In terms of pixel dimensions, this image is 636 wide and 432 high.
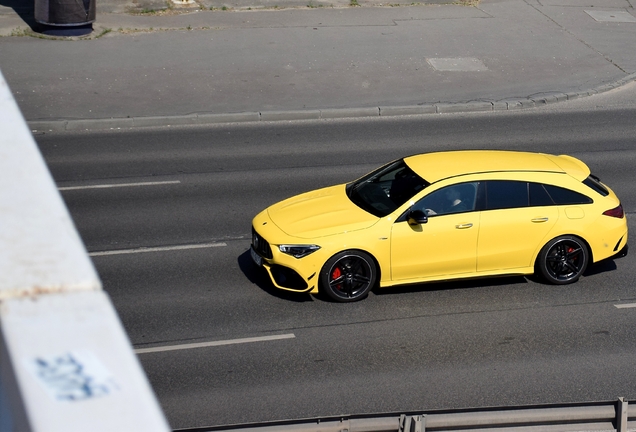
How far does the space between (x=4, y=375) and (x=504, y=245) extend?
8.33m

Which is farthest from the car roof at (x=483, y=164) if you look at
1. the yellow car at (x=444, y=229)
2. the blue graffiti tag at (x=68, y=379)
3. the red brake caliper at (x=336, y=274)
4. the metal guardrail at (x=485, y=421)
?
the blue graffiti tag at (x=68, y=379)

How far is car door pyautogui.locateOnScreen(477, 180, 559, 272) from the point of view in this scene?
997cm

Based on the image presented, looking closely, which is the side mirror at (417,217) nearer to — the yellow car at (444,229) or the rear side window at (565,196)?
the yellow car at (444,229)

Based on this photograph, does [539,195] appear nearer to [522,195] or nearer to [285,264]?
[522,195]

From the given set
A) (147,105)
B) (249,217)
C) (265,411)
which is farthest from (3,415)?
(147,105)

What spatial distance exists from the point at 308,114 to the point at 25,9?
12172mm

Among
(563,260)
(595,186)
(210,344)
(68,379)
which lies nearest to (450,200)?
(563,260)

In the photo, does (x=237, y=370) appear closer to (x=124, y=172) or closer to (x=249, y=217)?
(x=249, y=217)

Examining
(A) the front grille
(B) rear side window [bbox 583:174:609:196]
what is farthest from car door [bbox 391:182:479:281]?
(B) rear side window [bbox 583:174:609:196]

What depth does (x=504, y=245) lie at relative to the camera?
394 inches

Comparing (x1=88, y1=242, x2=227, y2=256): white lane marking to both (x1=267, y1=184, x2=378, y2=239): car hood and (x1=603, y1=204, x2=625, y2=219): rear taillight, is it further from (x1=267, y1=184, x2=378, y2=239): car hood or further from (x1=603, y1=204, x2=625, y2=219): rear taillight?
(x1=603, y1=204, x2=625, y2=219): rear taillight

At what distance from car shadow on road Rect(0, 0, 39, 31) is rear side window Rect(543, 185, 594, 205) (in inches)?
719

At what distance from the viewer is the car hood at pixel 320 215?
975 cm

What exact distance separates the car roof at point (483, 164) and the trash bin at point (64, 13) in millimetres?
15341
